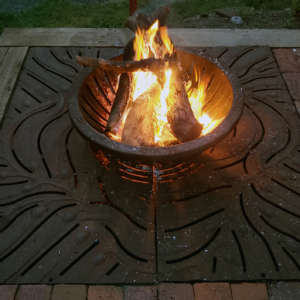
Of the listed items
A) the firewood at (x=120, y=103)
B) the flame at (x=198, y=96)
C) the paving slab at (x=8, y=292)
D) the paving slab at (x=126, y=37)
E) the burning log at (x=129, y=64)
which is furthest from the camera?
the paving slab at (x=126, y=37)

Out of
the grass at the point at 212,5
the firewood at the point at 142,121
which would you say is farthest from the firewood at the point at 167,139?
the grass at the point at 212,5

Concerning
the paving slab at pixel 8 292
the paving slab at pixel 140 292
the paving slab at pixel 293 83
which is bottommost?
the paving slab at pixel 140 292

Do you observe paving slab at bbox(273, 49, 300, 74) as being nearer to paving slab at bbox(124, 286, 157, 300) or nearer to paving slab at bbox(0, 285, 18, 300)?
paving slab at bbox(124, 286, 157, 300)

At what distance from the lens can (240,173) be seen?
95.3 inches

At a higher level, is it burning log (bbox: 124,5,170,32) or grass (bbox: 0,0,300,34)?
burning log (bbox: 124,5,170,32)

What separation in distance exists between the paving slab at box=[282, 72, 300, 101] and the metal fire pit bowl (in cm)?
102

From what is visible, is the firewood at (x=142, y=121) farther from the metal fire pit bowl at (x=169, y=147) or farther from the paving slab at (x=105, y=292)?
the paving slab at (x=105, y=292)

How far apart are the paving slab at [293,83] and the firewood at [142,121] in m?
1.51

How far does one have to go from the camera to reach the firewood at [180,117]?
2.18 m

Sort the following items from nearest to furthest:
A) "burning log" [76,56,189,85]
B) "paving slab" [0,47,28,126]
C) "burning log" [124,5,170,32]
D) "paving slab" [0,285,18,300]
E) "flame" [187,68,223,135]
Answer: "paving slab" [0,285,18,300], "burning log" [76,56,189,85], "burning log" [124,5,170,32], "flame" [187,68,223,135], "paving slab" [0,47,28,126]

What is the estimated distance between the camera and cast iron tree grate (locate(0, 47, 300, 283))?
197cm

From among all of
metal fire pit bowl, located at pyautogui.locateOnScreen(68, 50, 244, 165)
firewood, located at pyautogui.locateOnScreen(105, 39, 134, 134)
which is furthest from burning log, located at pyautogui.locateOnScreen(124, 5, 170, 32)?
metal fire pit bowl, located at pyautogui.locateOnScreen(68, 50, 244, 165)

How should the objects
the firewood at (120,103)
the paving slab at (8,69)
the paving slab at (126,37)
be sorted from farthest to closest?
1. the paving slab at (126,37)
2. the paving slab at (8,69)
3. the firewood at (120,103)

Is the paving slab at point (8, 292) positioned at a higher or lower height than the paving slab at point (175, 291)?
higher
